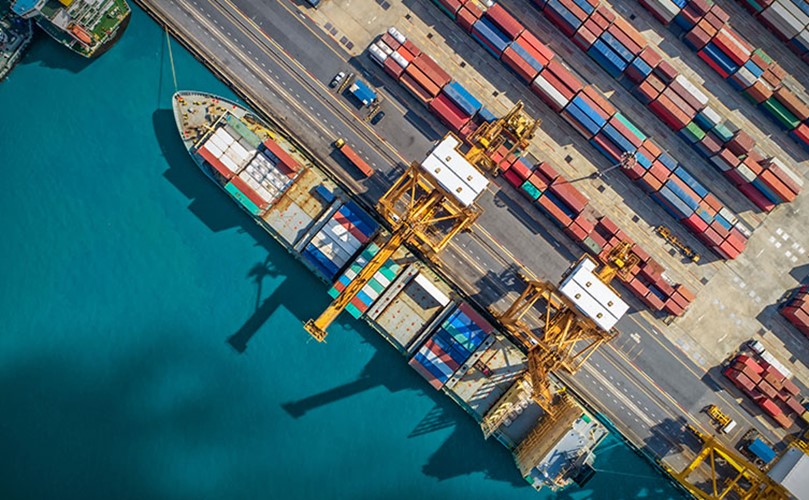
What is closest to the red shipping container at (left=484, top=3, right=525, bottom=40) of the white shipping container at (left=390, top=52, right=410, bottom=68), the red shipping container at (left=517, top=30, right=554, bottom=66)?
the red shipping container at (left=517, top=30, right=554, bottom=66)

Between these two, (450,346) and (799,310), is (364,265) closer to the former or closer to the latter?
(450,346)

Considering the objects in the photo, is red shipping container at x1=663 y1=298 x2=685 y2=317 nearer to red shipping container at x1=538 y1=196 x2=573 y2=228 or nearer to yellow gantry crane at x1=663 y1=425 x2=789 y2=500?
yellow gantry crane at x1=663 y1=425 x2=789 y2=500

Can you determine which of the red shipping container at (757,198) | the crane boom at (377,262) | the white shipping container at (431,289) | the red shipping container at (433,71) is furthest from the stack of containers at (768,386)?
the red shipping container at (433,71)

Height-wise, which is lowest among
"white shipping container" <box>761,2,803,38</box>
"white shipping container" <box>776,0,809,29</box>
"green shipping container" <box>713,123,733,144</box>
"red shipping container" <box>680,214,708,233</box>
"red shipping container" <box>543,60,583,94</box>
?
"red shipping container" <box>680,214,708,233</box>

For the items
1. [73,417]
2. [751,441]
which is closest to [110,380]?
[73,417]

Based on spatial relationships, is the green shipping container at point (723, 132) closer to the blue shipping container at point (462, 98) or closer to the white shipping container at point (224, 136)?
the blue shipping container at point (462, 98)
